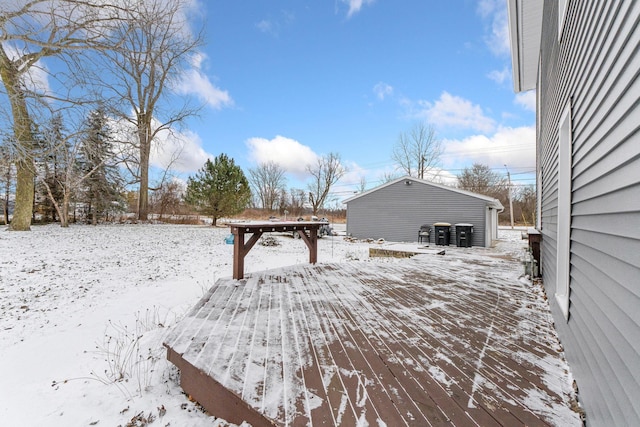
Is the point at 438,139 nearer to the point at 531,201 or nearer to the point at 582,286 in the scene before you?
the point at 531,201

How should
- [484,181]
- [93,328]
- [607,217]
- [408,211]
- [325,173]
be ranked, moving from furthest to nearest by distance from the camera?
[325,173] < [484,181] < [408,211] < [93,328] < [607,217]

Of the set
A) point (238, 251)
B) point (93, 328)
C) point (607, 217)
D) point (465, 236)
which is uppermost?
point (607, 217)

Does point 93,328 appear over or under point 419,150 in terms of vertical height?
under

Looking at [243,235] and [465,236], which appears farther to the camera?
[465,236]

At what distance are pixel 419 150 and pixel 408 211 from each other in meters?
12.2

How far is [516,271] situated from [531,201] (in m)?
26.4

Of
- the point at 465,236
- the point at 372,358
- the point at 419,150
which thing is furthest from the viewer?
the point at 419,150

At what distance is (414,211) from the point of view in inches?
476

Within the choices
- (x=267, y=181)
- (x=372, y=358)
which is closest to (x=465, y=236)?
(x=372, y=358)

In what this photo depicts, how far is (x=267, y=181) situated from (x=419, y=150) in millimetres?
19533

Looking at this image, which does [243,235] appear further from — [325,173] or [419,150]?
[325,173]

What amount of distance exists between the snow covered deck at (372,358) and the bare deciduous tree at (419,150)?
20.4 metres

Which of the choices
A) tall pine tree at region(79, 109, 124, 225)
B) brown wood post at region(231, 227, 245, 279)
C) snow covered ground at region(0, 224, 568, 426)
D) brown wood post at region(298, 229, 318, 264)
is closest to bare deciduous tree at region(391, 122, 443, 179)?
snow covered ground at region(0, 224, 568, 426)

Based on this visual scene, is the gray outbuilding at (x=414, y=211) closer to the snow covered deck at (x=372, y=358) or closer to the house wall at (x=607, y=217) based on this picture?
the snow covered deck at (x=372, y=358)
